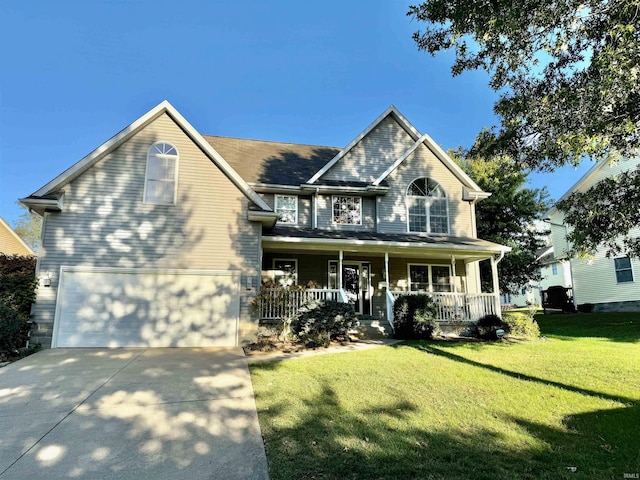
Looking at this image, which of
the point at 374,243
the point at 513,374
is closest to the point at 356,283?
the point at 374,243

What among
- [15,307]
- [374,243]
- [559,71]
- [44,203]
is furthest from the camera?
[374,243]

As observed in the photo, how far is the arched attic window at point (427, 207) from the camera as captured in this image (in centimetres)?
1534

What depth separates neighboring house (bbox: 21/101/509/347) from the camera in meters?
10.2

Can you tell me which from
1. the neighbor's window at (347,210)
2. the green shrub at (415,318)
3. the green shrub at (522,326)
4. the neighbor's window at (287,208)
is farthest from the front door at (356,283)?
the green shrub at (522,326)

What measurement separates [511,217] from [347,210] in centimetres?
1270

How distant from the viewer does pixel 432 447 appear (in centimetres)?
397

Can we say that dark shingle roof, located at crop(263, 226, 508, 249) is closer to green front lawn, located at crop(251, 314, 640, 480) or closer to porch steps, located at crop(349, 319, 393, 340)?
porch steps, located at crop(349, 319, 393, 340)

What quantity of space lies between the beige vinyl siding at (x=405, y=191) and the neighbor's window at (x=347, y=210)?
0.88 metres

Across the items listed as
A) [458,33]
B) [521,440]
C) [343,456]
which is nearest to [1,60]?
[458,33]

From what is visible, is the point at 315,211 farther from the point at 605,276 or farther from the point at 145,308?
the point at 605,276

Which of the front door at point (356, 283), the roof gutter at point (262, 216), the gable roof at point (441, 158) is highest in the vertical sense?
the gable roof at point (441, 158)

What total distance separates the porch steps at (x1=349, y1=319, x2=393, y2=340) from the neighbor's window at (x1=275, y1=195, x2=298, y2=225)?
504cm

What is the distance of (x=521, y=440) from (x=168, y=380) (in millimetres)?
5672

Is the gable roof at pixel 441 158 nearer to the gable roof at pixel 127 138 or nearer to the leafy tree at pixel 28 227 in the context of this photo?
the gable roof at pixel 127 138
